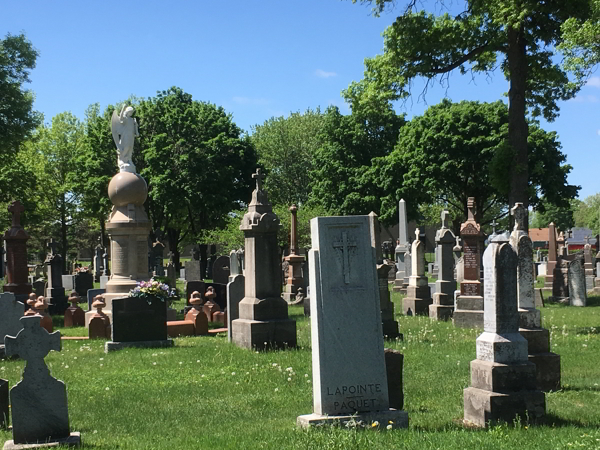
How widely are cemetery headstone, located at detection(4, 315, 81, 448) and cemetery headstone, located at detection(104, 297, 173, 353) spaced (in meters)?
7.11

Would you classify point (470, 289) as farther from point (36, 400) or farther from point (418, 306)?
point (36, 400)

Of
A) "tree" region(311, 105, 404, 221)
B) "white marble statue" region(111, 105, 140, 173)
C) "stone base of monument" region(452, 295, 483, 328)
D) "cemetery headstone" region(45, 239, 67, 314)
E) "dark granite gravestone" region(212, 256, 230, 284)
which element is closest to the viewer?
"stone base of monument" region(452, 295, 483, 328)

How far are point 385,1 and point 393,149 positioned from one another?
107 feet

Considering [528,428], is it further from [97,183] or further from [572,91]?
[97,183]

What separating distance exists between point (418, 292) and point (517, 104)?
19.1 ft

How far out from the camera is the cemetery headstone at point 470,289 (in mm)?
16922

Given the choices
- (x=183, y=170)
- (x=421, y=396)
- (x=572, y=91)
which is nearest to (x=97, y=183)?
(x=183, y=170)

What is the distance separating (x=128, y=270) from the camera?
19094 mm

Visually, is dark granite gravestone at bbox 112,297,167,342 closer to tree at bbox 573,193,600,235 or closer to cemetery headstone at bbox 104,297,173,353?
cemetery headstone at bbox 104,297,173,353

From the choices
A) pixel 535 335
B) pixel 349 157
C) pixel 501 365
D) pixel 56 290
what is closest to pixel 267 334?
pixel 535 335

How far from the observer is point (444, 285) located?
63.3ft

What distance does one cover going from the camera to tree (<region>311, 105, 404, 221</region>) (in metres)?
49.8

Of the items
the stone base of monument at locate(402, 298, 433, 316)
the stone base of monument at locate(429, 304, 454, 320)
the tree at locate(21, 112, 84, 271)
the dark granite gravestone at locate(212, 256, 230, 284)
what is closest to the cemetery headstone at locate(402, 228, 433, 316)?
the stone base of monument at locate(402, 298, 433, 316)

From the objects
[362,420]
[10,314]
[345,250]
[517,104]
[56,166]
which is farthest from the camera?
[56,166]
